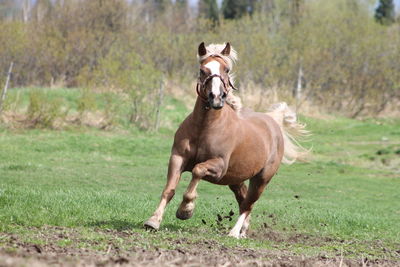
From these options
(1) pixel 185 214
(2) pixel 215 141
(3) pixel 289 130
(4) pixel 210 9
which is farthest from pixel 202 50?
(4) pixel 210 9

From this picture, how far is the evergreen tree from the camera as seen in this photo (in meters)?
71.3

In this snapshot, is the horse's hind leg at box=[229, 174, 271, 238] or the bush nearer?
the horse's hind leg at box=[229, 174, 271, 238]

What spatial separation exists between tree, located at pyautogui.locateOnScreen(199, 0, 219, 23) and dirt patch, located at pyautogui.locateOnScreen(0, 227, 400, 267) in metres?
61.6

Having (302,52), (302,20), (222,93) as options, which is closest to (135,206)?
(222,93)

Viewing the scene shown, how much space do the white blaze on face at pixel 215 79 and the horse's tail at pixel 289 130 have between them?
12.1 ft

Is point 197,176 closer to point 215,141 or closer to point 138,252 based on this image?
point 215,141

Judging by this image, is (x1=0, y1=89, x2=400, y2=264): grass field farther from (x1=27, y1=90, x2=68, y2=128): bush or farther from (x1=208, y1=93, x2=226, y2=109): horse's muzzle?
(x1=208, y1=93, x2=226, y2=109): horse's muzzle

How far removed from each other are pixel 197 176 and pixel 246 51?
110ft

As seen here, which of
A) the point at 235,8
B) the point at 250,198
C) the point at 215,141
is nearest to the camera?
the point at 215,141

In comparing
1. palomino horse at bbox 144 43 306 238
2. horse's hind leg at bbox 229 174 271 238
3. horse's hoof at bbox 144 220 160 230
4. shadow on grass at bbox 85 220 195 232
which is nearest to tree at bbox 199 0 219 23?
horse's hind leg at bbox 229 174 271 238

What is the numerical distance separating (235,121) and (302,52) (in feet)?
116

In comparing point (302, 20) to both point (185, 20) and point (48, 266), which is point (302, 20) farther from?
point (48, 266)

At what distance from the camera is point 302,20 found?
4812 cm

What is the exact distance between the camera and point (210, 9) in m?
69.4
